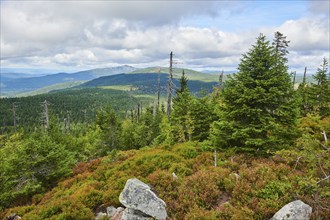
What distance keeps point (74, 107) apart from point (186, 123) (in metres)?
192

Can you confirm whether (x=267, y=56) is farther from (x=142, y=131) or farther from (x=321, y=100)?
(x=142, y=131)

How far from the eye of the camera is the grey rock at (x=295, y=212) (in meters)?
7.27

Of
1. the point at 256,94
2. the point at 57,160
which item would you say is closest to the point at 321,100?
the point at 256,94

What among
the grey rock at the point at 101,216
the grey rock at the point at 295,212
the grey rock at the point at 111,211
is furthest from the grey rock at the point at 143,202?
the grey rock at the point at 295,212

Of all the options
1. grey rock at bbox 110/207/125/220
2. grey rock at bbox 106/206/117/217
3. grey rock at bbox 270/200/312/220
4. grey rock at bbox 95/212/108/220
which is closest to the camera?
grey rock at bbox 270/200/312/220

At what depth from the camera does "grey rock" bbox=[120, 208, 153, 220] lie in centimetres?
909

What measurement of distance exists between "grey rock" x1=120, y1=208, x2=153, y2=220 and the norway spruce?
6.81 metres

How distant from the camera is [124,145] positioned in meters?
31.6

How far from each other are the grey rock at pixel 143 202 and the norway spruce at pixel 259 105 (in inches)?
243

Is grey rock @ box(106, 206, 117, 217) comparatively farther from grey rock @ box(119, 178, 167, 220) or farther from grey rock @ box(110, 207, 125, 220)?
grey rock @ box(119, 178, 167, 220)

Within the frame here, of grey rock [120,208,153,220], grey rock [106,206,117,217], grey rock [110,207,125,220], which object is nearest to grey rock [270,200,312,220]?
grey rock [120,208,153,220]

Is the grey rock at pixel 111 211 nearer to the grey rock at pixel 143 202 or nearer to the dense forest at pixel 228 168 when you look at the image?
the dense forest at pixel 228 168

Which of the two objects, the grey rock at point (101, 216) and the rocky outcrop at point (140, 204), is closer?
the rocky outcrop at point (140, 204)

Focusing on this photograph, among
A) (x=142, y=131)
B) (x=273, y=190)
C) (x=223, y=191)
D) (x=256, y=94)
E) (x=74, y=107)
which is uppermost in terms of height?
(x=256, y=94)
